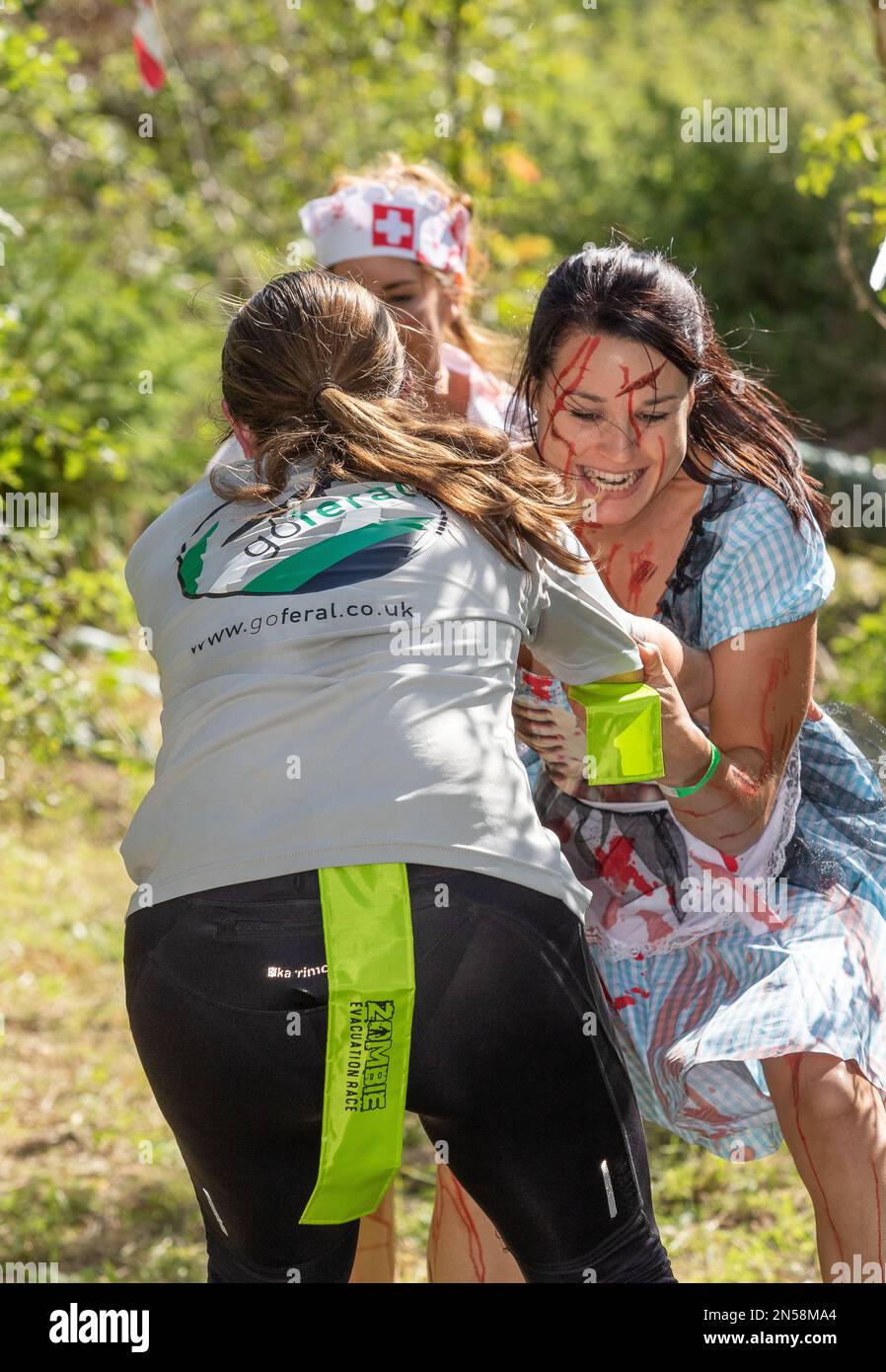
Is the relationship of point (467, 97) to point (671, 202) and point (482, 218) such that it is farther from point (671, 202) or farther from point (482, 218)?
point (671, 202)

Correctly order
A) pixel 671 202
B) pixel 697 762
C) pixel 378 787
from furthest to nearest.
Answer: pixel 671 202
pixel 697 762
pixel 378 787

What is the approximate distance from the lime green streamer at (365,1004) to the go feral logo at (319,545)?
1.13ft

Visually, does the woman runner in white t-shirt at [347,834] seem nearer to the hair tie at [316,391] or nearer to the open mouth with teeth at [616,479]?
the hair tie at [316,391]

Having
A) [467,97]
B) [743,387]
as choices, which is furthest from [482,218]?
[743,387]

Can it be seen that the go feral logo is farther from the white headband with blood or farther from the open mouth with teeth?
the white headband with blood

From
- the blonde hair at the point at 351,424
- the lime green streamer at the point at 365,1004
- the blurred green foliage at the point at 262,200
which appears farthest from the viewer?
the blurred green foliage at the point at 262,200

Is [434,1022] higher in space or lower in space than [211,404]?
lower

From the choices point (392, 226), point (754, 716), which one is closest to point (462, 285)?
point (392, 226)

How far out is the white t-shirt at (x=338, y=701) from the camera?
64.9 inches

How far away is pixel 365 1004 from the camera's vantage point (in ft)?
5.35

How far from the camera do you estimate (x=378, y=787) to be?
64.7 inches

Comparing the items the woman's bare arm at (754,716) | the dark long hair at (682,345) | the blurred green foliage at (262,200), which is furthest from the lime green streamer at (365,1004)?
the blurred green foliage at (262,200)

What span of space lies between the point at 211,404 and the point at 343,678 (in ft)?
2.62

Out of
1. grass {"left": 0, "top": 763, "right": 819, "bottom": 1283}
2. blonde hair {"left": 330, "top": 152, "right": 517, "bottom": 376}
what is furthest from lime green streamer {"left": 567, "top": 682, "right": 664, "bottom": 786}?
blonde hair {"left": 330, "top": 152, "right": 517, "bottom": 376}
